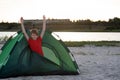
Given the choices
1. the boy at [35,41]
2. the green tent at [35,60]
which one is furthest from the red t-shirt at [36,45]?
the green tent at [35,60]

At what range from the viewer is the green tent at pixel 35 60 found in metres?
11.4

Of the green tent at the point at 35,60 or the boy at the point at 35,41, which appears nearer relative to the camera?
the green tent at the point at 35,60

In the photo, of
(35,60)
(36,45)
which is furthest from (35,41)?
(35,60)

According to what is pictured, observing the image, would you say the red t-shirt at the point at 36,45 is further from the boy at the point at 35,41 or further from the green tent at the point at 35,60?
the green tent at the point at 35,60

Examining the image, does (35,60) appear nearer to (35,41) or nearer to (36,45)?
(36,45)

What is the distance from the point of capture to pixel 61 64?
38.5ft

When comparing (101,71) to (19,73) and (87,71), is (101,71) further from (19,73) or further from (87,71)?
(19,73)

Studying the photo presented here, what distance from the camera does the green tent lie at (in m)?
11.4

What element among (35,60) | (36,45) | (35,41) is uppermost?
(35,41)

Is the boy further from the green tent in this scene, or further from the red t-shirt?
the green tent

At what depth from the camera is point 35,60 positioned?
1150 cm

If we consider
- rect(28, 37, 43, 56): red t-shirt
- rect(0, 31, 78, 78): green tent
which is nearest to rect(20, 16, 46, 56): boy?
rect(28, 37, 43, 56): red t-shirt

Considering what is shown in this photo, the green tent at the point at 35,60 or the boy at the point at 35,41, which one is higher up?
the boy at the point at 35,41

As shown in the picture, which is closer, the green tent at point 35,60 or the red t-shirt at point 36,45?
the green tent at point 35,60
